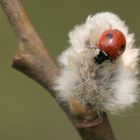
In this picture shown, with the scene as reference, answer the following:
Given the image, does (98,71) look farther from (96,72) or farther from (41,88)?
(41,88)

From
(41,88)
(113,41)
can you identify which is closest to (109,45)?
(113,41)

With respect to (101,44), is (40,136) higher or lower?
higher

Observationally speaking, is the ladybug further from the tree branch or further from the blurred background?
the blurred background

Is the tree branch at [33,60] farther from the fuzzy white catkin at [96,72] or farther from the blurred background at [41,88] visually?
the blurred background at [41,88]

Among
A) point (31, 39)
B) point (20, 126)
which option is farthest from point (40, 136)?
point (31, 39)

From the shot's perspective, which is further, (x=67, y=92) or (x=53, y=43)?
(x=53, y=43)

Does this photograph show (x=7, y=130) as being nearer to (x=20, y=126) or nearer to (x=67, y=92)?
(x=20, y=126)

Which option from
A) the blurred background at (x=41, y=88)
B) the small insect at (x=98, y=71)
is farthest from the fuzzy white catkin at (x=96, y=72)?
the blurred background at (x=41, y=88)
